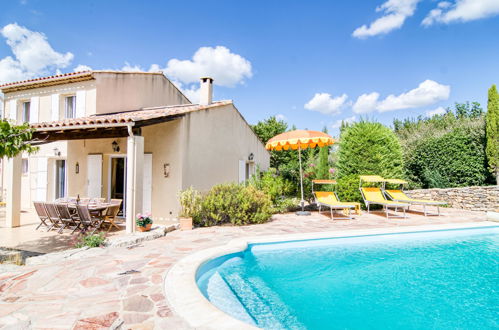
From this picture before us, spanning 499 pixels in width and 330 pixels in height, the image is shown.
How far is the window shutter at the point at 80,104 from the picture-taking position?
499 inches

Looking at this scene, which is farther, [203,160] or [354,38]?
[354,38]

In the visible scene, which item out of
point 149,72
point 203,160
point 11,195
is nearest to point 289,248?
point 203,160

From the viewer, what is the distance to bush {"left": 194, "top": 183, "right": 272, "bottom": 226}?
31.0 feet

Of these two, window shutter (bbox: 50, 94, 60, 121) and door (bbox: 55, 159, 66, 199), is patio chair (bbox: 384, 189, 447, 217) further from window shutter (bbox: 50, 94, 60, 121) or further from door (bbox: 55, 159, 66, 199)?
window shutter (bbox: 50, 94, 60, 121)

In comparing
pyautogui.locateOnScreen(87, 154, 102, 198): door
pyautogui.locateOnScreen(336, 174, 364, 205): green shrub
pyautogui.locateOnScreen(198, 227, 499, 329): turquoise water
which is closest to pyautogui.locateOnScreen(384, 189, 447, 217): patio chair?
pyautogui.locateOnScreen(336, 174, 364, 205): green shrub

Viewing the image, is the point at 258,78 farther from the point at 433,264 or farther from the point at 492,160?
the point at 433,264

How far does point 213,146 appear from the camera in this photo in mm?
12000

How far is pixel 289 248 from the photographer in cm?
747

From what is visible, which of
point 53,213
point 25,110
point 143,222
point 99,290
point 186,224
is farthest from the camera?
point 25,110

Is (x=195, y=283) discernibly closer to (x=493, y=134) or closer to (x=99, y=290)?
(x=99, y=290)

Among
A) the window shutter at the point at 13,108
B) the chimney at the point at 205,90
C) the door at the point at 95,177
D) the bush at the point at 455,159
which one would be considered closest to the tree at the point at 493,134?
the bush at the point at 455,159

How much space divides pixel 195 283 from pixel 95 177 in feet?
30.5

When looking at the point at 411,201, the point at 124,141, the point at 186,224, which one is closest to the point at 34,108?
the point at 124,141

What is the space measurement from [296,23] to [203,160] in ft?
30.5
